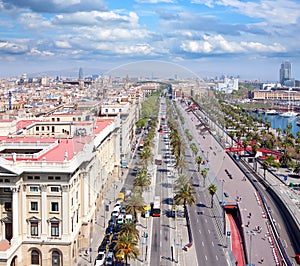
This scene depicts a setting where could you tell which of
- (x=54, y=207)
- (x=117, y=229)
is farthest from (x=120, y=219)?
(x=54, y=207)

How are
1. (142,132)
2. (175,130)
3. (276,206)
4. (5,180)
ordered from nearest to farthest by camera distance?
(5,180) < (175,130) < (276,206) < (142,132)

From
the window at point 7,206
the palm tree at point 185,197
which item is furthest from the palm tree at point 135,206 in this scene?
the window at point 7,206

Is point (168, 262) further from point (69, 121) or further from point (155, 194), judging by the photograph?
point (69, 121)

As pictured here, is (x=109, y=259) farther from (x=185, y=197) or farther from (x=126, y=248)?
(x=185, y=197)

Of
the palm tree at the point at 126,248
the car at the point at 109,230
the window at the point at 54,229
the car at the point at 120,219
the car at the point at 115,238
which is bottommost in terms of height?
the car at the point at 115,238

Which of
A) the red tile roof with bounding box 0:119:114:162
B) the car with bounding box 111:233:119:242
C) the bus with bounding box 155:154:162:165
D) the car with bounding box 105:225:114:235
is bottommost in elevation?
the car with bounding box 111:233:119:242

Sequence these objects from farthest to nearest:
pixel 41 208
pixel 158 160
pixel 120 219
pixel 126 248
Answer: pixel 158 160 < pixel 120 219 < pixel 41 208 < pixel 126 248

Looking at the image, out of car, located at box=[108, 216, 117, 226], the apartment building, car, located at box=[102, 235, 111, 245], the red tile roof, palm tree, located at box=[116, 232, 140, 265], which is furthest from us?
car, located at box=[108, 216, 117, 226]

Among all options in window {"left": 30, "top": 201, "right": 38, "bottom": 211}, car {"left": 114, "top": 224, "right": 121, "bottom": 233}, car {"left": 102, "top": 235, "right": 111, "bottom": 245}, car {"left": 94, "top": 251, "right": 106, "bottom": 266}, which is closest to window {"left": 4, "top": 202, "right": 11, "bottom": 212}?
window {"left": 30, "top": 201, "right": 38, "bottom": 211}

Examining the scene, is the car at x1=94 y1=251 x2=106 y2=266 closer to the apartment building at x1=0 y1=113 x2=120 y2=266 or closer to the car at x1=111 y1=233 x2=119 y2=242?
the apartment building at x1=0 y1=113 x2=120 y2=266

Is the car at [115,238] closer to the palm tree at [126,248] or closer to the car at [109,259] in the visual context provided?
the car at [109,259]

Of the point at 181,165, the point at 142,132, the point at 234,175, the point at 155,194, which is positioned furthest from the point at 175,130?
the point at 142,132

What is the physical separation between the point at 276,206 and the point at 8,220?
14.3 m

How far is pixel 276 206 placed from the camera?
24.5m
